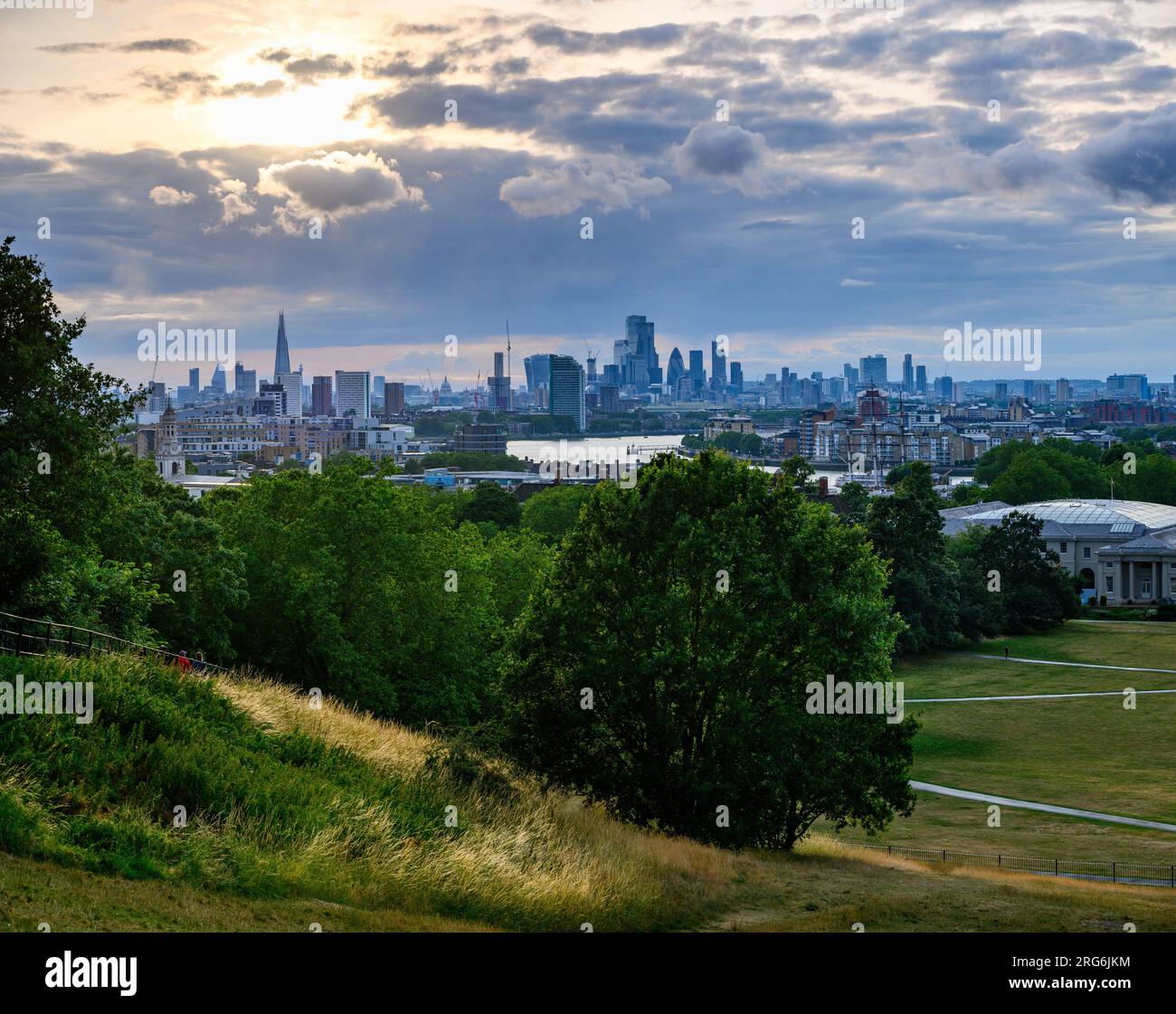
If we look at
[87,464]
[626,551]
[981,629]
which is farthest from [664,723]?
Result: [981,629]

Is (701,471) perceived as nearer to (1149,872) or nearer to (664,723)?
(664,723)

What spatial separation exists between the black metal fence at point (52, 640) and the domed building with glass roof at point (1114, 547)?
88.4 meters

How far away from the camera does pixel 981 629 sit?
80.5 meters

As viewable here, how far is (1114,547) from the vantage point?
105 metres

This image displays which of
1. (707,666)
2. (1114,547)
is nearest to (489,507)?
(1114,547)

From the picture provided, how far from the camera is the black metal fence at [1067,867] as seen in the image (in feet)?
92.6

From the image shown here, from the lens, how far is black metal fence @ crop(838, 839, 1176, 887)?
92.6ft

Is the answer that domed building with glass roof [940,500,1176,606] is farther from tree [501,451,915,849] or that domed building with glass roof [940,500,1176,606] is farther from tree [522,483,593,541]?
tree [501,451,915,849]
